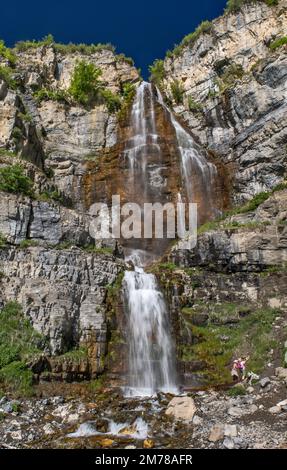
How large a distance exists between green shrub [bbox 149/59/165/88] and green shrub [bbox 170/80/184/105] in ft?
7.50

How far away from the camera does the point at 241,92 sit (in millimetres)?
26953

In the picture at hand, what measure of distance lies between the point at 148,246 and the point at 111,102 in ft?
40.3

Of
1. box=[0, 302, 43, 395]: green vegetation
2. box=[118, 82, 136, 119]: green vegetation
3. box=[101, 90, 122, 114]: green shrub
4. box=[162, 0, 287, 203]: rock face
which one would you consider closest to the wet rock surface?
box=[0, 302, 43, 395]: green vegetation

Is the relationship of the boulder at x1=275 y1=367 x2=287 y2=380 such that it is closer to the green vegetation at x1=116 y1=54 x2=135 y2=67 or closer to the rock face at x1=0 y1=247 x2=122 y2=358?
the rock face at x1=0 y1=247 x2=122 y2=358

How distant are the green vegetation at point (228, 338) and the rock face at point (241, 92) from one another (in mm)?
9765

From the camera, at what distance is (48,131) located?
27.7 meters

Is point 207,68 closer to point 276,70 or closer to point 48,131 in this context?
point 276,70

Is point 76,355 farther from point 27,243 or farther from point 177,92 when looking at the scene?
point 177,92

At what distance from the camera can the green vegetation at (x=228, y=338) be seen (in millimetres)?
14500

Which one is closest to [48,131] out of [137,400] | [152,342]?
[152,342]

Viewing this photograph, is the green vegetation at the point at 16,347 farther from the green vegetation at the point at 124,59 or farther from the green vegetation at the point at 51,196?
the green vegetation at the point at 124,59

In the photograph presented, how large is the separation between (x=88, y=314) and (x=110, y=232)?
29.3 ft

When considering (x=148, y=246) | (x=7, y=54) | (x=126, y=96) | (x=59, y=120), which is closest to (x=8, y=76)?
(x=7, y=54)

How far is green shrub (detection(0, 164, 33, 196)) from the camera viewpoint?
17.9 meters
